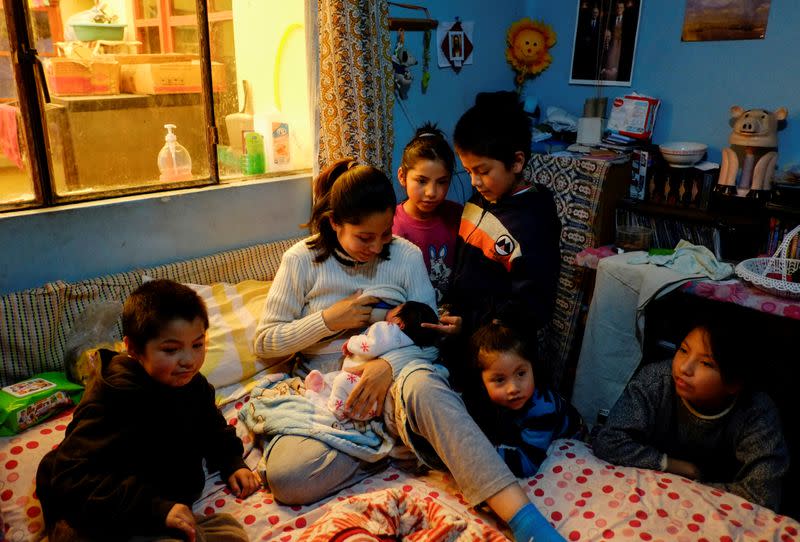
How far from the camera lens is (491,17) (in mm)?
2982

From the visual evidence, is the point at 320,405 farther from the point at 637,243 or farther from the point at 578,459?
the point at 637,243

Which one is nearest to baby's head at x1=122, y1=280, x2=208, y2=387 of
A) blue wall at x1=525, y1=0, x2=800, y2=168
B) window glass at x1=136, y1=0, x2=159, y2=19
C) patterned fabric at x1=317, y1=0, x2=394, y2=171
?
patterned fabric at x1=317, y1=0, x2=394, y2=171

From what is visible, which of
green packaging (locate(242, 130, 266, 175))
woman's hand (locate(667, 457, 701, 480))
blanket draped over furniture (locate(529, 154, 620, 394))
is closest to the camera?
woman's hand (locate(667, 457, 701, 480))

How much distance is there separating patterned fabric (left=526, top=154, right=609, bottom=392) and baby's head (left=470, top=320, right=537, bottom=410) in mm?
968

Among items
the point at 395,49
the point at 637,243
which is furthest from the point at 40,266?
the point at 637,243

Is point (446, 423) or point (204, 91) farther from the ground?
point (204, 91)

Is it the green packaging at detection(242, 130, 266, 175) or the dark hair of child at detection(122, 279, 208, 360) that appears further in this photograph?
the green packaging at detection(242, 130, 266, 175)

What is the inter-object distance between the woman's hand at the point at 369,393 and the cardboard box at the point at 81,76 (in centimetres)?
136

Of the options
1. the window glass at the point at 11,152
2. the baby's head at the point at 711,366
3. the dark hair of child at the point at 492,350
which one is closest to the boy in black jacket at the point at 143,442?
the dark hair of child at the point at 492,350

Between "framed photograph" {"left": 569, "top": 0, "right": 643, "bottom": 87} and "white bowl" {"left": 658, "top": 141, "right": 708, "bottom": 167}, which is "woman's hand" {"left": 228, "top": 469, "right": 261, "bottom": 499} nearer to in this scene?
"white bowl" {"left": 658, "top": 141, "right": 708, "bottom": 167}

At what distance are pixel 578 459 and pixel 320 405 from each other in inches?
28.8

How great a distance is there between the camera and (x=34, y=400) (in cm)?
163

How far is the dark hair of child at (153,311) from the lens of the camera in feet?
4.24

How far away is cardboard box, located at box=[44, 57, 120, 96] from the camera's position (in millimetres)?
1923
